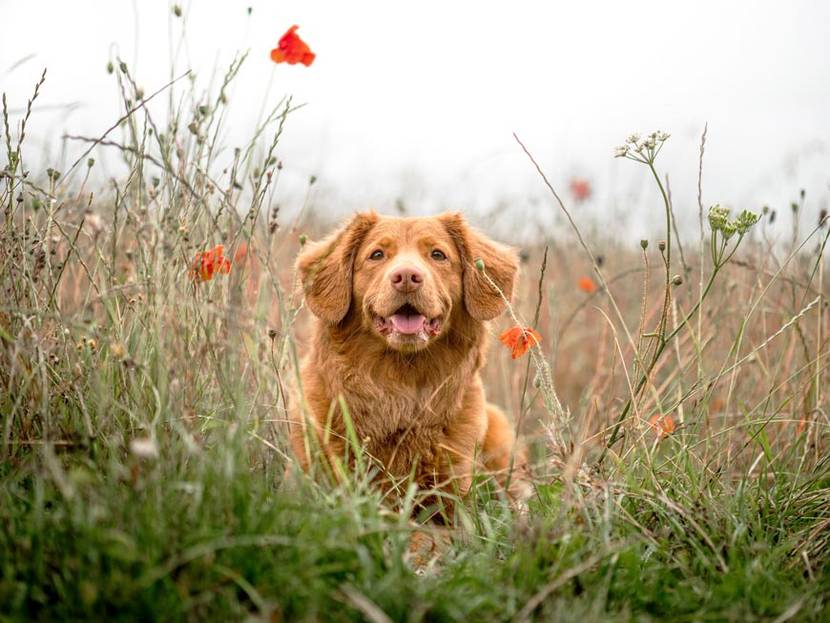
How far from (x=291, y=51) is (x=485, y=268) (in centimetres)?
142

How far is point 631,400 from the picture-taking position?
9.28ft

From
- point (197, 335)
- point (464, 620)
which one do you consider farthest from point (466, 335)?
point (464, 620)

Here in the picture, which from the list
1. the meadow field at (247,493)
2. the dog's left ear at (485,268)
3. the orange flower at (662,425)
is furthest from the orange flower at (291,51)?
the orange flower at (662,425)

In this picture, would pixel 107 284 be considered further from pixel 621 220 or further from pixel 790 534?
pixel 621 220

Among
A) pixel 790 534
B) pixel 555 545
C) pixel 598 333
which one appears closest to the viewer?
pixel 555 545

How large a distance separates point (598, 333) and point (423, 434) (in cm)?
357

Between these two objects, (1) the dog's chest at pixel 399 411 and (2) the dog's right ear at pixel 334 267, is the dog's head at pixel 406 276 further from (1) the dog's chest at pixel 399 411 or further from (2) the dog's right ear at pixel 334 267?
(1) the dog's chest at pixel 399 411

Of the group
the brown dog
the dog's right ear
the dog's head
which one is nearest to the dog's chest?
the brown dog

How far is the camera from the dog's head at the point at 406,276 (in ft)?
10.5

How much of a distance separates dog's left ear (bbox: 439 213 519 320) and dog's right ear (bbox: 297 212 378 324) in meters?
0.42

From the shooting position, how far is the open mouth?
10.5 ft

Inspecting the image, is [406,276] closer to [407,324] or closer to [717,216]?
[407,324]

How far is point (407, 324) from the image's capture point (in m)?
3.21

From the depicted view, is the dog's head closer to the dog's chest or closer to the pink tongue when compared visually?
the pink tongue
